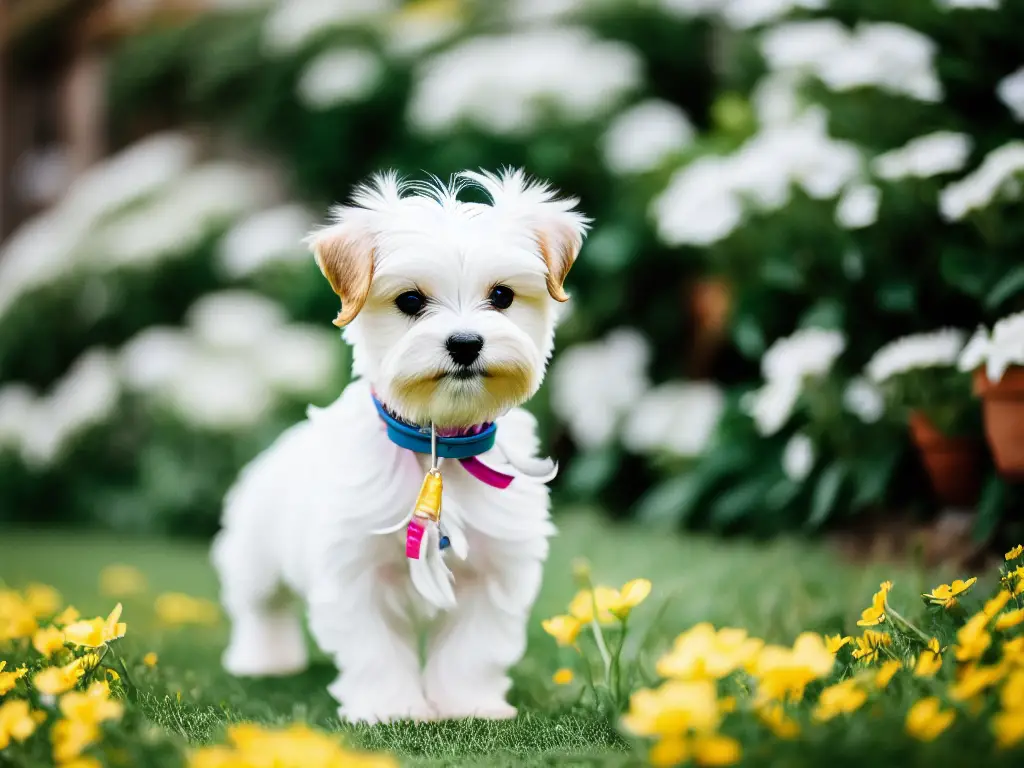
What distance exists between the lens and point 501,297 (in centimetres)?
210

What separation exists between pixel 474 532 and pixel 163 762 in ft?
2.79

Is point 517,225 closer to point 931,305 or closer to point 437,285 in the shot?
point 437,285

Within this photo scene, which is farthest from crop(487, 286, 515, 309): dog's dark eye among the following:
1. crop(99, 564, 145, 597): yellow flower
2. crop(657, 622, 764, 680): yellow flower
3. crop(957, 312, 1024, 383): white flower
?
crop(99, 564, 145, 597): yellow flower

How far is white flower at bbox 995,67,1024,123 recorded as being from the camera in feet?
11.6

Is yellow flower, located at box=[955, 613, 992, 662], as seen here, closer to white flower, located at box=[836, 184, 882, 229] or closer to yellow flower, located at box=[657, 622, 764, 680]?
yellow flower, located at box=[657, 622, 764, 680]

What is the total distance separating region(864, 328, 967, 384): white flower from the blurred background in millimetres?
126

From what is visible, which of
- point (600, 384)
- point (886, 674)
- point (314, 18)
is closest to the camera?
point (886, 674)

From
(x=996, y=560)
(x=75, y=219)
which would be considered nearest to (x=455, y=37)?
(x=75, y=219)

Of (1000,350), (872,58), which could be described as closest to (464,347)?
(1000,350)

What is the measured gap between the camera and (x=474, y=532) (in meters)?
2.25

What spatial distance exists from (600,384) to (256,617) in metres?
2.86

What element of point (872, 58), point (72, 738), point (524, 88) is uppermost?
point (524, 88)

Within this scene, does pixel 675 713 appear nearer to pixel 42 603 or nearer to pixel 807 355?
pixel 42 603

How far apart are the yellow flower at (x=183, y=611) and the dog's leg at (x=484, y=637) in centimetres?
179
